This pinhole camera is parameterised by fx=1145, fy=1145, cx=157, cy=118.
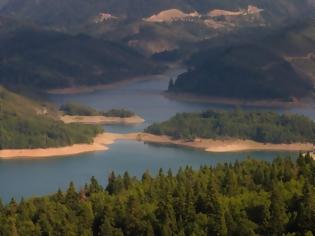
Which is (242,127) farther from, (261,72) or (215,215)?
(215,215)

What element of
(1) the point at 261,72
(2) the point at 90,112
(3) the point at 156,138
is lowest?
(3) the point at 156,138

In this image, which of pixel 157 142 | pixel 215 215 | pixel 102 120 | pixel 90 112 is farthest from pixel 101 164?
pixel 215 215

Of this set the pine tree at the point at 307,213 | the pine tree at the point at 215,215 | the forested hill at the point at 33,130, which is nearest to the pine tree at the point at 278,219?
the pine tree at the point at 307,213

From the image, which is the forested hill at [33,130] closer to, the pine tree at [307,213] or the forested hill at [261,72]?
the forested hill at [261,72]

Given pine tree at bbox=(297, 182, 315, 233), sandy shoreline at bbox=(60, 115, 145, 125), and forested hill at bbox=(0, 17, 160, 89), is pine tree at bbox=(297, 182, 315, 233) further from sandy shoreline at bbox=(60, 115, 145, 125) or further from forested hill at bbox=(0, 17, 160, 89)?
forested hill at bbox=(0, 17, 160, 89)

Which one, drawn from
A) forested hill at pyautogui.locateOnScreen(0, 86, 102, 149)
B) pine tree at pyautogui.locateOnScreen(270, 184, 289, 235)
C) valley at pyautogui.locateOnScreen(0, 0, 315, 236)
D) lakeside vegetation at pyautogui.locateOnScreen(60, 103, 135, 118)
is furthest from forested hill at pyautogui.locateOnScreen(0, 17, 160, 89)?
pine tree at pyautogui.locateOnScreen(270, 184, 289, 235)
